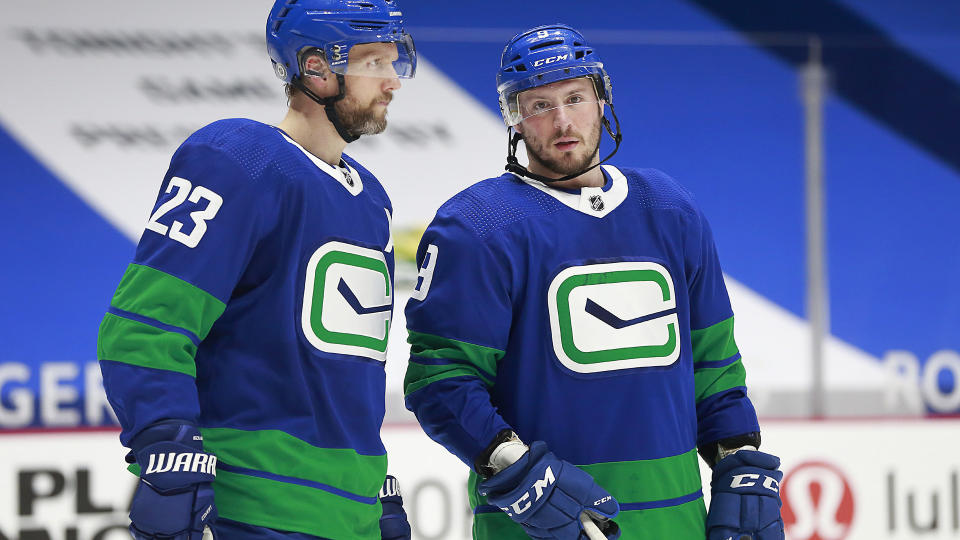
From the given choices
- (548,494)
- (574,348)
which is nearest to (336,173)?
(574,348)

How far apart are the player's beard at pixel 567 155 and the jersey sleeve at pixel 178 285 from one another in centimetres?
50

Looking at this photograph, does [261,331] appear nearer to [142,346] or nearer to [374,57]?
[142,346]

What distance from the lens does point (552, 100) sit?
1780 millimetres

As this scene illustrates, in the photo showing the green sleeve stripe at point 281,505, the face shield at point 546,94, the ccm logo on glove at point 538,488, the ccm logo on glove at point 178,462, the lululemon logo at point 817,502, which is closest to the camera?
the ccm logo on glove at point 178,462

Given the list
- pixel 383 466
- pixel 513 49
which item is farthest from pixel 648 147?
pixel 383 466

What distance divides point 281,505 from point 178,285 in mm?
310

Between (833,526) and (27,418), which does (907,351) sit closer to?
(833,526)

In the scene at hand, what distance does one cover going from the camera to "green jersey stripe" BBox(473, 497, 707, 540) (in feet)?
5.49

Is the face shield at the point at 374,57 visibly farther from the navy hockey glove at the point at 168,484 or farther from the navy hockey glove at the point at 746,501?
the navy hockey glove at the point at 746,501

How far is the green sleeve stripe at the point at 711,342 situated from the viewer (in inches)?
70.4

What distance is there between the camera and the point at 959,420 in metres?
3.39

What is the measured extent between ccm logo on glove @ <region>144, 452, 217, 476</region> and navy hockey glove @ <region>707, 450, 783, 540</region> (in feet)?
2.59

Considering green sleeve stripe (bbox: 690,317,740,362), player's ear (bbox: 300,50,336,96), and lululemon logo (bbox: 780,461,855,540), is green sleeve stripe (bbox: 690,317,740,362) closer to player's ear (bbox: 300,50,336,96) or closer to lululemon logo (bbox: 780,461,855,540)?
player's ear (bbox: 300,50,336,96)

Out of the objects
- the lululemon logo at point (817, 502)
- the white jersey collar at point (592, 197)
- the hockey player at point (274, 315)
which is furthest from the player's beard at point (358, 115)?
the lululemon logo at point (817, 502)
